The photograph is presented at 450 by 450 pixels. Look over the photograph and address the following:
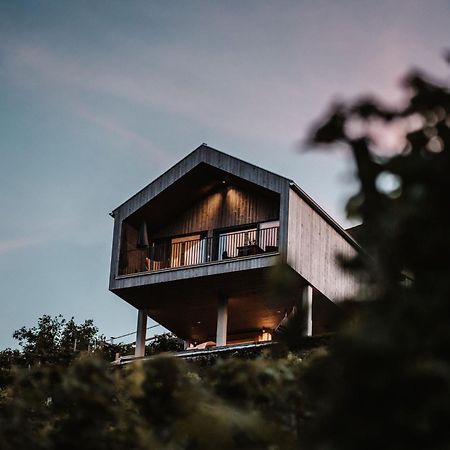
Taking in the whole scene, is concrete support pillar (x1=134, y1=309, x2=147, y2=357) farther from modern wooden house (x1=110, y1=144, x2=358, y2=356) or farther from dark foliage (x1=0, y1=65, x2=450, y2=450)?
dark foliage (x1=0, y1=65, x2=450, y2=450)

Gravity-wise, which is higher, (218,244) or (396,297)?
(218,244)

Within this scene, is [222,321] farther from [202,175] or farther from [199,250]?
[202,175]

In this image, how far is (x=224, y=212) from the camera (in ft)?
79.8

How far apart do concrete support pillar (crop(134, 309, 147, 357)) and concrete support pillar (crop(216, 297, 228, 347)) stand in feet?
7.37

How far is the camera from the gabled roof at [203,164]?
22.4 meters

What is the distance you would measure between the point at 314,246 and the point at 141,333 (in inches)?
199

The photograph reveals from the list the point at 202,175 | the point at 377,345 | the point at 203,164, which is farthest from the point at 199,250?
the point at 377,345

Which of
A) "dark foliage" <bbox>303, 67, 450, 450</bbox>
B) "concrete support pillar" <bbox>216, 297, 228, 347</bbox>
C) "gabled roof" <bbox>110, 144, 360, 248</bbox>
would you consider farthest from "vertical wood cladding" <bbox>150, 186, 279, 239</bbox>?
"dark foliage" <bbox>303, 67, 450, 450</bbox>

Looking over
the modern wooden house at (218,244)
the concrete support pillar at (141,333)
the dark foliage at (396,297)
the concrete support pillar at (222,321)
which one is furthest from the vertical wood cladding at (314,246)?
the dark foliage at (396,297)

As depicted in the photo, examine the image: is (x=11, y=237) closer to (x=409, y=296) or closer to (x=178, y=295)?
(x=178, y=295)

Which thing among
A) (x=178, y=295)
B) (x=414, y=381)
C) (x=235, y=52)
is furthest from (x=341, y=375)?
(x=235, y=52)

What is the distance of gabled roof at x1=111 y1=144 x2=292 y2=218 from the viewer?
22.4m

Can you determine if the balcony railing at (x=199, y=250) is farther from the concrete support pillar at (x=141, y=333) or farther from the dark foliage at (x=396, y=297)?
the dark foliage at (x=396, y=297)

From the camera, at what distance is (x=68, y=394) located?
195 inches
